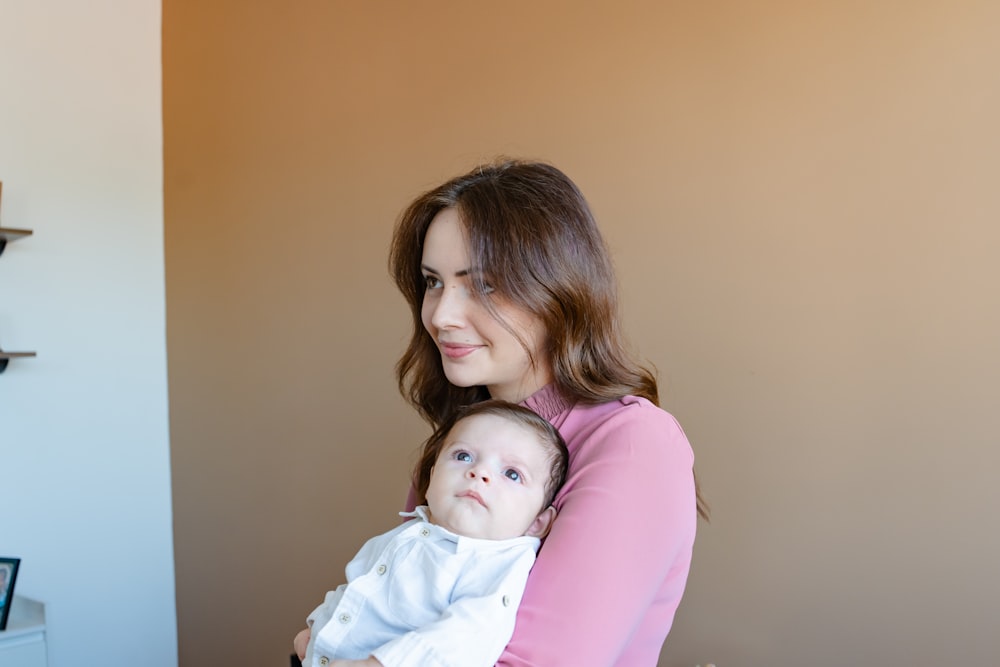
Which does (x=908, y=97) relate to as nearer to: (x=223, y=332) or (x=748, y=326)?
(x=748, y=326)

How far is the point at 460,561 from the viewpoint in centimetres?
108

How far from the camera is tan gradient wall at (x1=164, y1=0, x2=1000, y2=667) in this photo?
1773 millimetres

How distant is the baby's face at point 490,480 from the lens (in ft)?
3.73

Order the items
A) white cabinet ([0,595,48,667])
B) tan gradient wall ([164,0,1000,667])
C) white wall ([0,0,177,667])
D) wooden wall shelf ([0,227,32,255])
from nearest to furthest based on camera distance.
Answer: tan gradient wall ([164,0,1000,667])
white cabinet ([0,595,48,667])
wooden wall shelf ([0,227,32,255])
white wall ([0,0,177,667])

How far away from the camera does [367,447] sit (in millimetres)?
2777

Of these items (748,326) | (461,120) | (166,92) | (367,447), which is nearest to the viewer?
(748,326)

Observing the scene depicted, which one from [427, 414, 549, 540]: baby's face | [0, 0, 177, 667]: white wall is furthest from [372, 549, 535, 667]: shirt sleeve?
[0, 0, 177, 667]: white wall

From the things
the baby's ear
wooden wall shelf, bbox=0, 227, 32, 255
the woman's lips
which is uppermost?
wooden wall shelf, bbox=0, 227, 32, 255

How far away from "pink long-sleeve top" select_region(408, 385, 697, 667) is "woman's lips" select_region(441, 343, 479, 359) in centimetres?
20

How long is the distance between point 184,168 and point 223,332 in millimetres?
666

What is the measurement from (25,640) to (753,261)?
2.44m

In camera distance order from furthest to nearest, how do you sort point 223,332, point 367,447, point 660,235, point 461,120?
point 223,332 → point 367,447 → point 461,120 → point 660,235

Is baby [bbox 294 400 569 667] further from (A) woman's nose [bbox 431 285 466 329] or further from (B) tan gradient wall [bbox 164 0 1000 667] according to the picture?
(B) tan gradient wall [bbox 164 0 1000 667]

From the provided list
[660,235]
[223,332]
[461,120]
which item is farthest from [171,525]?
[660,235]
